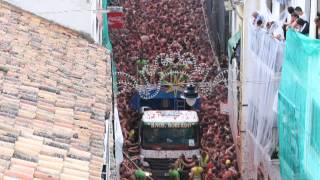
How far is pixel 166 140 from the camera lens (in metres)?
23.6

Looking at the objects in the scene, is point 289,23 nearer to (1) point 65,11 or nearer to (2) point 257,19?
(2) point 257,19


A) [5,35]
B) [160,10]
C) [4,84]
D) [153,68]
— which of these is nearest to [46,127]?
[4,84]

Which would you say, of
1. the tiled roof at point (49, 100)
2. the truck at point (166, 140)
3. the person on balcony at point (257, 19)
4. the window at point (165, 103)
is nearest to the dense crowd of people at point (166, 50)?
the truck at point (166, 140)

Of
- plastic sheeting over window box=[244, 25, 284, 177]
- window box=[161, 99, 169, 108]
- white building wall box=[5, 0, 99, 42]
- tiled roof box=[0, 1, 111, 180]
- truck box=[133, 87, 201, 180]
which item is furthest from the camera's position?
window box=[161, 99, 169, 108]

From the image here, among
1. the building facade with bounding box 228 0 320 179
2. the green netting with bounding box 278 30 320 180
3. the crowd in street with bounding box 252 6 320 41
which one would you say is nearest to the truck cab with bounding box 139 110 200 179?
the building facade with bounding box 228 0 320 179

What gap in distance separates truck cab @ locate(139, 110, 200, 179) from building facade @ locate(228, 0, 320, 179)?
1.33 meters

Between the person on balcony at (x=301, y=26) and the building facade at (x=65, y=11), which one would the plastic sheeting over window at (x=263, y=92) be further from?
the building facade at (x=65, y=11)

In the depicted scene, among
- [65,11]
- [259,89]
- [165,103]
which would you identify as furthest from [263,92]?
[165,103]

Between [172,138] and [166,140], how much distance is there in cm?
18

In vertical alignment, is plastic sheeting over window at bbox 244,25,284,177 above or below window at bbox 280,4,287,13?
below

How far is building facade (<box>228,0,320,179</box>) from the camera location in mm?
18125

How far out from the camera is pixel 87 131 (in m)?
11.4

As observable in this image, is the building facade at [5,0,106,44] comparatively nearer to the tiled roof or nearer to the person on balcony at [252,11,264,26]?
the tiled roof

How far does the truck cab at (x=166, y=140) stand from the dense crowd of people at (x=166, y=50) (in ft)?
0.94
